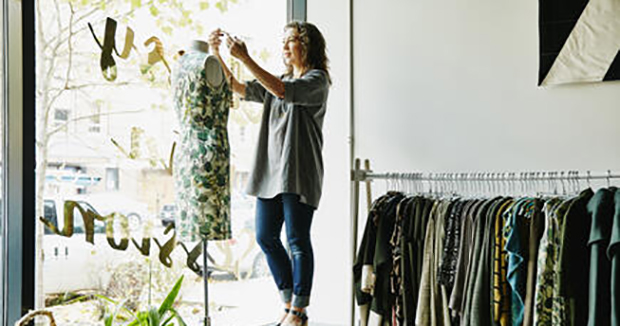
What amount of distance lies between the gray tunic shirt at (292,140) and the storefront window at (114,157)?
0.35m

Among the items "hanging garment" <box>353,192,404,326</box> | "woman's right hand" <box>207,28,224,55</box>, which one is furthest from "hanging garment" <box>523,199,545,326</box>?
"woman's right hand" <box>207,28,224,55</box>

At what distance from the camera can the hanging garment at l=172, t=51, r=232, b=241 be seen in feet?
6.79

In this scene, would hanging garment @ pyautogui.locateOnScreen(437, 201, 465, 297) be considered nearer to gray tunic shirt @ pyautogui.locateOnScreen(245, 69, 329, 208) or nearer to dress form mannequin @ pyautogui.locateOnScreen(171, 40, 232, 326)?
gray tunic shirt @ pyautogui.locateOnScreen(245, 69, 329, 208)

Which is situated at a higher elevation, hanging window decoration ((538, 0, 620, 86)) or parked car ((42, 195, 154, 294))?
hanging window decoration ((538, 0, 620, 86))

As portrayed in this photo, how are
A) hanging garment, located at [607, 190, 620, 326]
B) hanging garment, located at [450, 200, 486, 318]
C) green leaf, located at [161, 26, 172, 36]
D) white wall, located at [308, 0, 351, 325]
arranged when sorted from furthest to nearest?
white wall, located at [308, 0, 351, 325] → green leaf, located at [161, 26, 172, 36] → hanging garment, located at [450, 200, 486, 318] → hanging garment, located at [607, 190, 620, 326]

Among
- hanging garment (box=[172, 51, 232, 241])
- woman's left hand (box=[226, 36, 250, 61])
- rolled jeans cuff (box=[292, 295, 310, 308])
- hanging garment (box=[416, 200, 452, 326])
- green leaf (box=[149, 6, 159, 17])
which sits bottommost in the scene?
rolled jeans cuff (box=[292, 295, 310, 308])

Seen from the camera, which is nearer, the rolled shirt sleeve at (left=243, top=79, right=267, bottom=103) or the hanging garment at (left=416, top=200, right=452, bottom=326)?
the hanging garment at (left=416, top=200, right=452, bottom=326)

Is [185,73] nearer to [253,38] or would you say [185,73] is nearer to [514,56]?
[253,38]

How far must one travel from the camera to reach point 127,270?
2.46 metres

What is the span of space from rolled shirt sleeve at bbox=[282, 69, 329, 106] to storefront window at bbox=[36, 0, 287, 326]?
56 centimetres

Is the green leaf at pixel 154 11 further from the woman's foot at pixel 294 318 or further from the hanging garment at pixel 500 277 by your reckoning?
the hanging garment at pixel 500 277

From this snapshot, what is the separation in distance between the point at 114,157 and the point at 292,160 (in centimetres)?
73

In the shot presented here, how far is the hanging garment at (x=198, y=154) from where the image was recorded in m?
2.07

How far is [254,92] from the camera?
2678 millimetres
